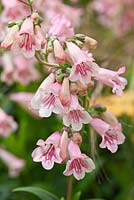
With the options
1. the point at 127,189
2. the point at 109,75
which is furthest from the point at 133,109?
the point at 109,75

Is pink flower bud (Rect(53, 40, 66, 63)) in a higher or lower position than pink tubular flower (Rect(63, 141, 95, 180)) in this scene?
higher

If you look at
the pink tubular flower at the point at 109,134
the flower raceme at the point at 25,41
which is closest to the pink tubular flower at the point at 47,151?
the pink tubular flower at the point at 109,134

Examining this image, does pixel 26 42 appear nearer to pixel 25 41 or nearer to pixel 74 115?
pixel 25 41

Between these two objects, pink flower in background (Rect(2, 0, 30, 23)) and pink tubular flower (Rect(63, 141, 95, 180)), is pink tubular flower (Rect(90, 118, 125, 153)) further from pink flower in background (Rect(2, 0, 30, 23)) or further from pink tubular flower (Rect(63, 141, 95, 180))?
pink flower in background (Rect(2, 0, 30, 23))

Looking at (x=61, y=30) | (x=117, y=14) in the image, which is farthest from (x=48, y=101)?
(x=117, y=14)

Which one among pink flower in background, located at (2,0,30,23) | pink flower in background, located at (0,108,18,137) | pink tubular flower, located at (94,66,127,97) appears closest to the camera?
pink tubular flower, located at (94,66,127,97)

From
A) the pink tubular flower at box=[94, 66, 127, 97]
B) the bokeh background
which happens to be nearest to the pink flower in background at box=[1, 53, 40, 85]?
the bokeh background
